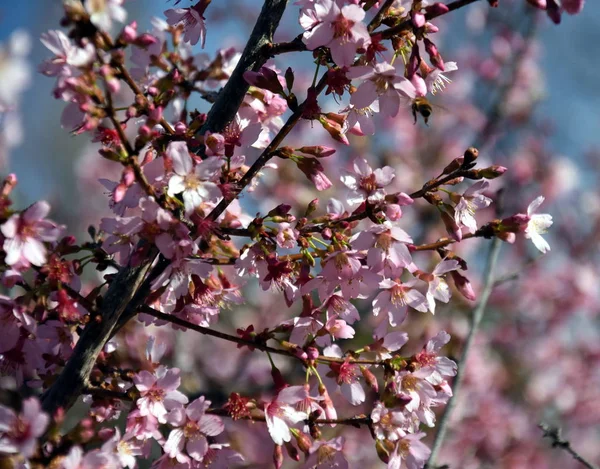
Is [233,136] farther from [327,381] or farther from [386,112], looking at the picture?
[327,381]

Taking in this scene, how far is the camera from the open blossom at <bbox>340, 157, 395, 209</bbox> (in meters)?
1.38

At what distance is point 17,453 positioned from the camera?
3.60 ft

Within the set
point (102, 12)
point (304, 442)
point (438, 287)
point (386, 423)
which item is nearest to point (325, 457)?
point (304, 442)

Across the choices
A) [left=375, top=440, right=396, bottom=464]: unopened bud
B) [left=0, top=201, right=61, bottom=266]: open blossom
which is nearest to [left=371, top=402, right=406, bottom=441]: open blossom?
[left=375, top=440, right=396, bottom=464]: unopened bud

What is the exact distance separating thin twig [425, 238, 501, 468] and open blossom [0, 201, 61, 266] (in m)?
1.19

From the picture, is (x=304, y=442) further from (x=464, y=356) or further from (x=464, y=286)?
(x=464, y=356)

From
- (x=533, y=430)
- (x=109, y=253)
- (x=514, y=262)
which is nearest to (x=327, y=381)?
(x=109, y=253)

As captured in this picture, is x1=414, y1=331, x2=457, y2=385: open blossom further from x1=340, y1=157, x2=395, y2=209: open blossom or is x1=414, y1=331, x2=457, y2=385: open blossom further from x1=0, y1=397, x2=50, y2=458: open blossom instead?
x1=0, y1=397, x2=50, y2=458: open blossom

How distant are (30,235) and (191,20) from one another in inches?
26.6

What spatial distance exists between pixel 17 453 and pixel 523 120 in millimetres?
5286

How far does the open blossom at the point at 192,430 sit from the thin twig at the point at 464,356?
2.36 feet

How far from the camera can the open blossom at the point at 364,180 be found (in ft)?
4.51

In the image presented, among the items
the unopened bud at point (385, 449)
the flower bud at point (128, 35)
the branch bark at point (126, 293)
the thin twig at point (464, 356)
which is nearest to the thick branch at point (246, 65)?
the branch bark at point (126, 293)

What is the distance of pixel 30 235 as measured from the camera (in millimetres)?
1193
